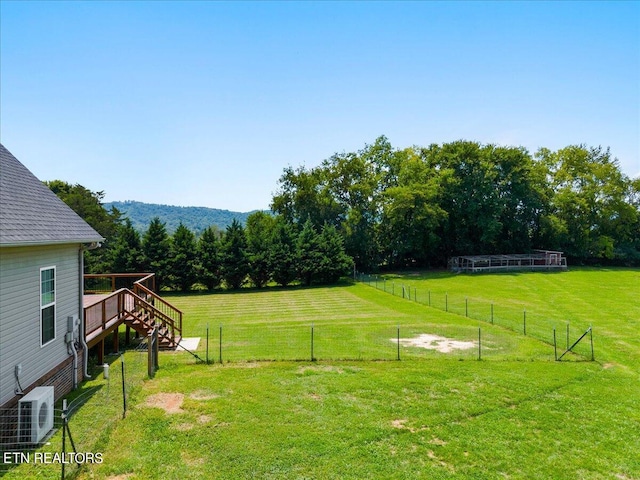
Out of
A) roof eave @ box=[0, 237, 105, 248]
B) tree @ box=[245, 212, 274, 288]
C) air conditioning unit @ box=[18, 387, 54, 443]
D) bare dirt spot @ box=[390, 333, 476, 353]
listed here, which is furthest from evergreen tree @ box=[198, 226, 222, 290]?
air conditioning unit @ box=[18, 387, 54, 443]

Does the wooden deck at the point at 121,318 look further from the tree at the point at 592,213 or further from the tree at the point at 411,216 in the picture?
the tree at the point at 592,213

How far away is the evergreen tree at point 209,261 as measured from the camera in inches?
1201

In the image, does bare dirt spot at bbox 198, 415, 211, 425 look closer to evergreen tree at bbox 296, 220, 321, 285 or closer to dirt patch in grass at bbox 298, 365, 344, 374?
dirt patch in grass at bbox 298, 365, 344, 374

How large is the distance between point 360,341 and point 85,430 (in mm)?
9191

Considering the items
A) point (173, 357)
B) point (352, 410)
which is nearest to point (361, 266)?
point (173, 357)

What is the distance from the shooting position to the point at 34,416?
711cm

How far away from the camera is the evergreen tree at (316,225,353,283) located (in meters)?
33.0

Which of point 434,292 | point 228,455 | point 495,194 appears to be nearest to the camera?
point 228,455

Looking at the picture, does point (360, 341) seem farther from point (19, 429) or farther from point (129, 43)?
point (129, 43)

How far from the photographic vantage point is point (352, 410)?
861cm

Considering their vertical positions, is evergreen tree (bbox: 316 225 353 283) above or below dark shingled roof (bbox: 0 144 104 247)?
below

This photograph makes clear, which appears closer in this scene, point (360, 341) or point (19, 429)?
point (19, 429)

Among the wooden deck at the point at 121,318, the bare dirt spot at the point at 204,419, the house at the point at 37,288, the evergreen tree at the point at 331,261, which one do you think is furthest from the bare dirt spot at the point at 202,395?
the evergreen tree at the point at 331,261

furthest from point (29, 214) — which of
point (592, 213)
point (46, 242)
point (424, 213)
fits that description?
point (592, 213)
